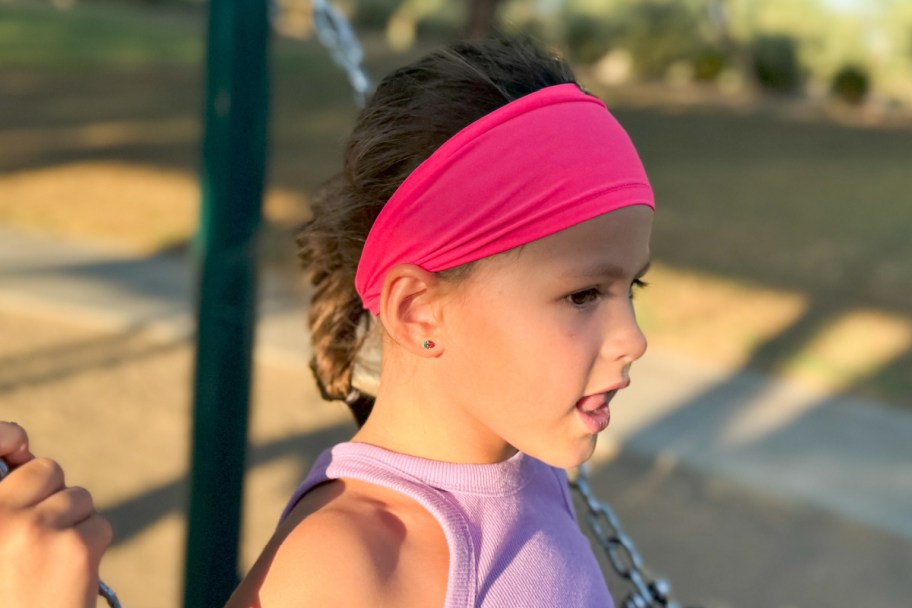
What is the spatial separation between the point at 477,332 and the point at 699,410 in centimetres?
361

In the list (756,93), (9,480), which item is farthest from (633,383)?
(756,93)

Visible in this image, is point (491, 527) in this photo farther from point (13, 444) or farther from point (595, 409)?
point (13, 444)

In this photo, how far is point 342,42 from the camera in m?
2.11

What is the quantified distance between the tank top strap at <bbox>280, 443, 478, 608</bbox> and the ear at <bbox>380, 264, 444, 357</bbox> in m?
0.14

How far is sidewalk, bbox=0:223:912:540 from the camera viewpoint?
164 inches

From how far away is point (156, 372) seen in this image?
471cm

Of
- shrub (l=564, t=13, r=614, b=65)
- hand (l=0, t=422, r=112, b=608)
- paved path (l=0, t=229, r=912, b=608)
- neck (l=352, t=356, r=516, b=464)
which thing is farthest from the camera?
shrub (l=564, t=13, r=614, b=65)

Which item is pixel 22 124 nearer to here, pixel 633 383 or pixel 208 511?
pixel 633 383

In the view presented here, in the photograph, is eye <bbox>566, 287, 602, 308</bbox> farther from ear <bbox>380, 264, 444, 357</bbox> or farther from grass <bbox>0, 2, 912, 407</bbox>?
grass <bbox>0, 2, 912, 407</bbox>

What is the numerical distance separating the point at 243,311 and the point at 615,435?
2.63m

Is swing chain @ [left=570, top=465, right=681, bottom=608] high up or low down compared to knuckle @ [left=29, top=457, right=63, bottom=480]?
down

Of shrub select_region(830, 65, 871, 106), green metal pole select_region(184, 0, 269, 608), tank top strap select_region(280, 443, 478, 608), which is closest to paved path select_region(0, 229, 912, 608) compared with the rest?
green metal pole select_region(184, 0, 269, 608)

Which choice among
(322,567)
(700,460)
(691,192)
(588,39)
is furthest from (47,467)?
(588,39)

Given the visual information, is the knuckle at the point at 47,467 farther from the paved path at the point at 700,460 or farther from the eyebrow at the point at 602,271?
the paved path at the point at 700,460
